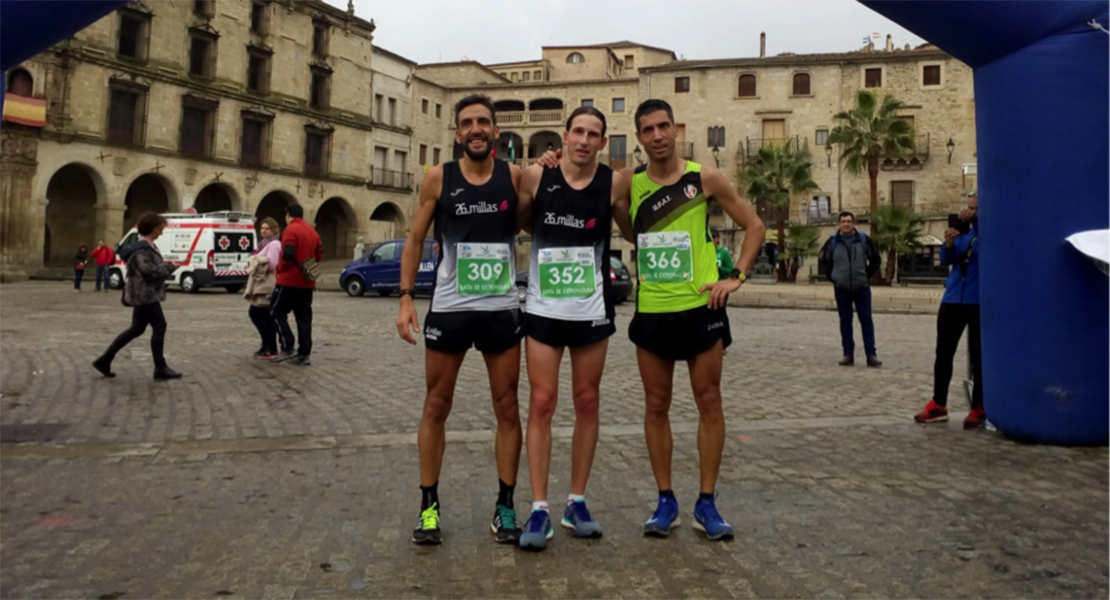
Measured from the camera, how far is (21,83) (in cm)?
3378

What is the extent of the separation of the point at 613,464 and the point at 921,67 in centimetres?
5278

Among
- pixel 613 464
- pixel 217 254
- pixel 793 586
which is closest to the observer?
pixel 793 586

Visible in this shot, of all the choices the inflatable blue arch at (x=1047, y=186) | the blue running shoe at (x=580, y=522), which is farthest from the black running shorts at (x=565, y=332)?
the inflatable blue arch at (x=1047, y=186)

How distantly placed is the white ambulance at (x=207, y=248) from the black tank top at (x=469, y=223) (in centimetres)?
2551

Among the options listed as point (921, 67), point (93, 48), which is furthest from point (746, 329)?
point (921, 67)

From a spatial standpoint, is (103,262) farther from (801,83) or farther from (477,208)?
(801,83)

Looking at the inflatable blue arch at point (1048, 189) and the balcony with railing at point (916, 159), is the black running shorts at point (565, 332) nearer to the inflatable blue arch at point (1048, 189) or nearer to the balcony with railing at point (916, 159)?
the inflatable blue arch at point (1048, 189)

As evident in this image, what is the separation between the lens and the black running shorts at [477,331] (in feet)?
12.3

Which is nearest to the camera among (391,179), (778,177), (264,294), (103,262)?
(264,294)

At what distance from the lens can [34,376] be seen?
8.55 m

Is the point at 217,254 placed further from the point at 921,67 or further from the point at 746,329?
the point at 921,67

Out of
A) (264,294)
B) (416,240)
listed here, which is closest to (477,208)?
(416,240)

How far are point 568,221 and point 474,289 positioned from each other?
53cm

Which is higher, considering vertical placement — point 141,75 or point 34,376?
point 141,75
